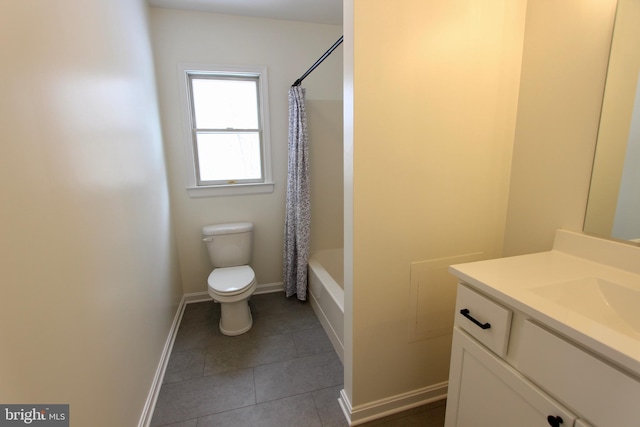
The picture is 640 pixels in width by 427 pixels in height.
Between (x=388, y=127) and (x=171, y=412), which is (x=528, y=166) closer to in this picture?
(x=388, y=127)

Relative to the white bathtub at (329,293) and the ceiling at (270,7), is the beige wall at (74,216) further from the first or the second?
the white bathtub at (329,293)

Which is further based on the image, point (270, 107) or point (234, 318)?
point (270, 107)

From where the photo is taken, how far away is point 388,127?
1221 millimetres

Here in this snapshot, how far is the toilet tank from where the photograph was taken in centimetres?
245

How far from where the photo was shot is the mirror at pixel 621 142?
3.24ft

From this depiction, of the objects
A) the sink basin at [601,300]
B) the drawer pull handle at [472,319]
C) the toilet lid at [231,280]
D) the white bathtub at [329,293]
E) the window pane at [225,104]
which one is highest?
the window pane at [225,104]

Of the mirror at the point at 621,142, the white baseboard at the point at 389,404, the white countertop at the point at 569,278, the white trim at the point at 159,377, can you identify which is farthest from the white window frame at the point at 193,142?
the mirror at the point at 621,142

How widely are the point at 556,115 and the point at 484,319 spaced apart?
0.94 meters

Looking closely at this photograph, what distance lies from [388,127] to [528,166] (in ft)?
2.36

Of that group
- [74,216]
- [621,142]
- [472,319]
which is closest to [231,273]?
[74,216]

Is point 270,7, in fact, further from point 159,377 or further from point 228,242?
point 159,377

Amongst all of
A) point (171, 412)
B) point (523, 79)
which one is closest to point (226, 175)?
point (171, 412)

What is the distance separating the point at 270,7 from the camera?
87.1 inches
